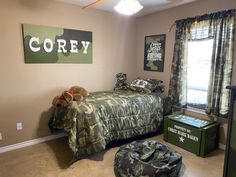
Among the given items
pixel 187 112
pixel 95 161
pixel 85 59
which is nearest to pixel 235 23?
pixel 187 112

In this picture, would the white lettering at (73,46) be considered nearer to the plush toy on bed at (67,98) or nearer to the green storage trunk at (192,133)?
the plush toy on bed at (67,98)

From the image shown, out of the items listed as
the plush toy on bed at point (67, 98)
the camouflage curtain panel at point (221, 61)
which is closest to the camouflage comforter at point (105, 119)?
the plush toy on bed at point (67, 98)

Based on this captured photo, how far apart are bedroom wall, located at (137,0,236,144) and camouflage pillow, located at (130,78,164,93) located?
0.15 metres

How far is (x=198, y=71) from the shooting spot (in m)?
3.01

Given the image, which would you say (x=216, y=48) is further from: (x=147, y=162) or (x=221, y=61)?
(x=147, y=162)

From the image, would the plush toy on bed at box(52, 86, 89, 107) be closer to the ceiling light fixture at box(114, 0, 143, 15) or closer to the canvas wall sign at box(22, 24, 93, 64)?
the canvas wall sign at box(22, 24, 93, 64)

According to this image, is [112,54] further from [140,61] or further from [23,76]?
[23,76]

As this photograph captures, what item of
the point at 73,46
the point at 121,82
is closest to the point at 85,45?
the point at 73,46

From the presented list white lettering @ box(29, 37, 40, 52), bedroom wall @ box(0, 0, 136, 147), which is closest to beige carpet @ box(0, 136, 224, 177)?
bedroom wall @ box(0, 0, 136, 147)

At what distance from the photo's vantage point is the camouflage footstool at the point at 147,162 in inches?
77.4

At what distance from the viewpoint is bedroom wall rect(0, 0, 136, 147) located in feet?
8.69

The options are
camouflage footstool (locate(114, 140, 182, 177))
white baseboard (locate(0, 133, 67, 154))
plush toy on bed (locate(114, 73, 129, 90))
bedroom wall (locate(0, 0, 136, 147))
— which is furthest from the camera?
plush toy on bed (locate(114, 73, 129, 90))

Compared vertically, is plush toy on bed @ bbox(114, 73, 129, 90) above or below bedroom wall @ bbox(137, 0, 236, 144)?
below

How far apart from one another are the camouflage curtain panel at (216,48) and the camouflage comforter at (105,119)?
0.80 metres
